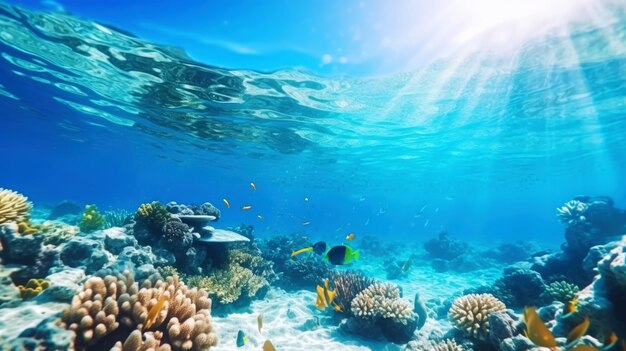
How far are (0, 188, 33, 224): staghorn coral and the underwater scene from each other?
0.04 m

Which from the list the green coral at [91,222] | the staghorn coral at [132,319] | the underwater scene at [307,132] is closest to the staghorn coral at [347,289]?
the underwater scene at [307,132]

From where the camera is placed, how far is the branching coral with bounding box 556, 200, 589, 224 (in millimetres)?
13664

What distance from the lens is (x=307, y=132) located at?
24.4 meters

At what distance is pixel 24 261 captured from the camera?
5559 millimetres

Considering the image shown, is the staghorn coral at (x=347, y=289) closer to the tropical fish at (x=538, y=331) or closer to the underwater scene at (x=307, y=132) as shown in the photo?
the underwater scene at (x=307, y=132)

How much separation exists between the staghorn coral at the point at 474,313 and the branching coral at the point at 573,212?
1035 centimetres

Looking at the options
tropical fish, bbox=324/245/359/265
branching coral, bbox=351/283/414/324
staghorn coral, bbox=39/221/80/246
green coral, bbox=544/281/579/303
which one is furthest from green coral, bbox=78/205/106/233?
green coral, bbox=544/281/579/303

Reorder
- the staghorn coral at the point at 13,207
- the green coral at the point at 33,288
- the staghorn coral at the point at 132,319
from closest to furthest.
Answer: the staghorn coral at the point at 132,319
the green coral at the point at 33,288
the staghorn coral at the point at 13,207

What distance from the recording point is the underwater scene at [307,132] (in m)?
4.61

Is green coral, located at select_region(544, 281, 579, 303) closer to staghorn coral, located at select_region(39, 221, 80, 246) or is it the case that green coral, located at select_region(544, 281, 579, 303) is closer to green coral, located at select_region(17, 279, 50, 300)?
green coral, located at select_region(17, 279, 50, 300)

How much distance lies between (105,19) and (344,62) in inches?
377

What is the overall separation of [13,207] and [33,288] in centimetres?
266

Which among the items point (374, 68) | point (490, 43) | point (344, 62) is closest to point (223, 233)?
point (344, 62)

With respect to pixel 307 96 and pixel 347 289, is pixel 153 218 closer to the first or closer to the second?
pixel 347 289
